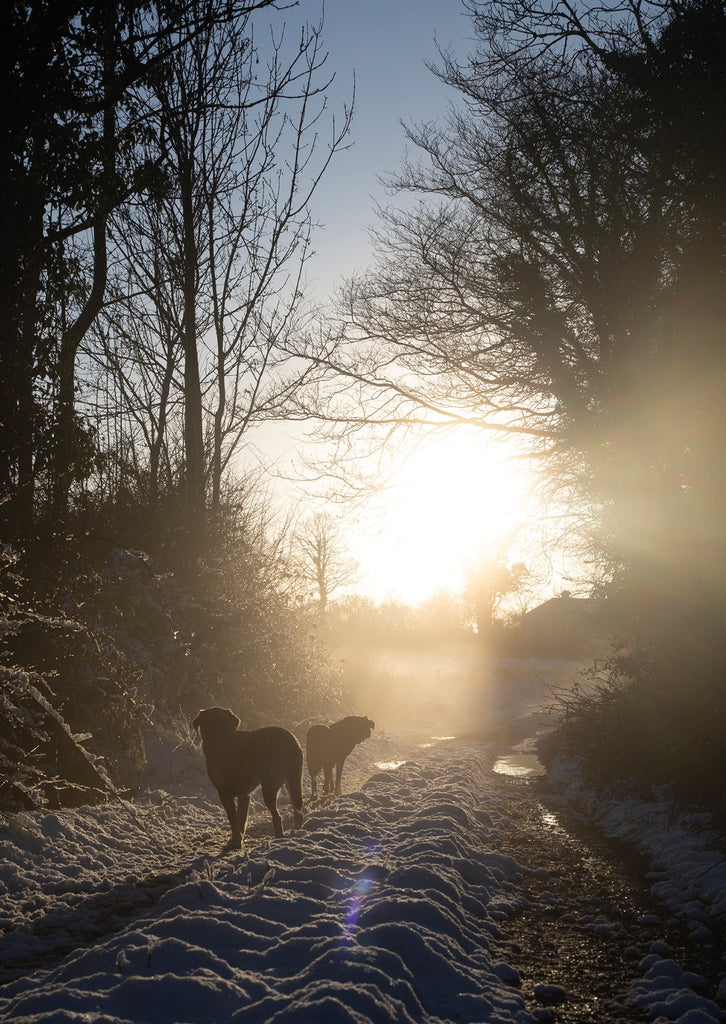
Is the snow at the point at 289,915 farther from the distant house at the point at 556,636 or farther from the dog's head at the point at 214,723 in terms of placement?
the distant house at the point at 556,636

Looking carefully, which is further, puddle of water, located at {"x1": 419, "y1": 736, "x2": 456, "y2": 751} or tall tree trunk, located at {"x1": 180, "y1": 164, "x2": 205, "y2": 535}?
puddle of water, located at {"x1": 419, "y1": 736, "x2": 456, "y2": 751}

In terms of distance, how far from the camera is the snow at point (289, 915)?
11.6 feet

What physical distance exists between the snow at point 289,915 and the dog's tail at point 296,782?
0.29 metres

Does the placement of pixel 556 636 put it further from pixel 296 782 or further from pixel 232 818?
pixel 232 818

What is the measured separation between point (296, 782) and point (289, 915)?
3035mm

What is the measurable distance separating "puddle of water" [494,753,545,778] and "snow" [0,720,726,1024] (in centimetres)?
528

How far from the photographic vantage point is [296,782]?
782cm

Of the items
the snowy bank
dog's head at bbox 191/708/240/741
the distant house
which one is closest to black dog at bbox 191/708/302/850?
dog's head at bbox 191/708/240/741

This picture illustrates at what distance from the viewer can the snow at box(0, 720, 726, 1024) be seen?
3551 millimetres

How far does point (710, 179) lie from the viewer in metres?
8.58

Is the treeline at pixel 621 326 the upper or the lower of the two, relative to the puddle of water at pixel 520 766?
upper

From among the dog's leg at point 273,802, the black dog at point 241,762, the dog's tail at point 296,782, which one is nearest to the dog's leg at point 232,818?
the black dog at point 241,762

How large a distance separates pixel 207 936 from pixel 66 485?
5.61 meters

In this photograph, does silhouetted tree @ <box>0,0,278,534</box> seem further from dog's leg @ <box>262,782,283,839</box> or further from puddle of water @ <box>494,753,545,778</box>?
puddle of water @ <box>494,753,545,778</box>
